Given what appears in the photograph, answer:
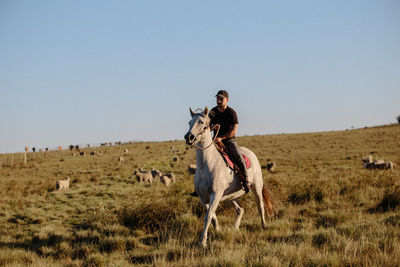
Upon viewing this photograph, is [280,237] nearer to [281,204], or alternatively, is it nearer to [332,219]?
[332,219]

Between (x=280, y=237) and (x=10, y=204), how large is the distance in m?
13.0

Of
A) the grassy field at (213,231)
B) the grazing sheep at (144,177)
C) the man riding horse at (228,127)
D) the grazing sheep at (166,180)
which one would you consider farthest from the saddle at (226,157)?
the grazing sheep at (144,177)

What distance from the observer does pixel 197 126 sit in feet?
17.8

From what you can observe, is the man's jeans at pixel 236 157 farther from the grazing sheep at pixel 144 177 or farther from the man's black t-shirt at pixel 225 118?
the grazing sheep at pixel 144 177

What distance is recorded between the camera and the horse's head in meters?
5.19

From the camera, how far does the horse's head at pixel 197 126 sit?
5.19 meters

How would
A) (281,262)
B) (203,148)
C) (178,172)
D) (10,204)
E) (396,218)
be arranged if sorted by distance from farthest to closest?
1. (178,172)
2. (10,204)
3. (396,218)
4. (203,148)
5. (281,262)

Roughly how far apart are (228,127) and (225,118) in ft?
0.75

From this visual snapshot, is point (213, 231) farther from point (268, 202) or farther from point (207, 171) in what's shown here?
point (268, 202)

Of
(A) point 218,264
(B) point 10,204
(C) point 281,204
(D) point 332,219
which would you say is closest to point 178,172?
(B) point 10,204

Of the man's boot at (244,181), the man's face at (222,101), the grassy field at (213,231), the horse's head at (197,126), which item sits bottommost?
the grassy field at (213,231)

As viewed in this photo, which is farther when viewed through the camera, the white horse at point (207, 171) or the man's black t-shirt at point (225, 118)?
the man's black t-shirt at point (225, 118)

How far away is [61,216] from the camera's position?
437 inches

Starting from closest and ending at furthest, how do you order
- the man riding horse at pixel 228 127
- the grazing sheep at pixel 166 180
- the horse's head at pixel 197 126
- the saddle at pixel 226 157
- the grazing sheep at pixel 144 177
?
the horse's head at pixel 197 126 → the saddle at pixel 226 157 → the man riding horse at pixel 228 127 → the grazing sheep at pixel 166 180 → the grazing sheep at pixel 144 177
